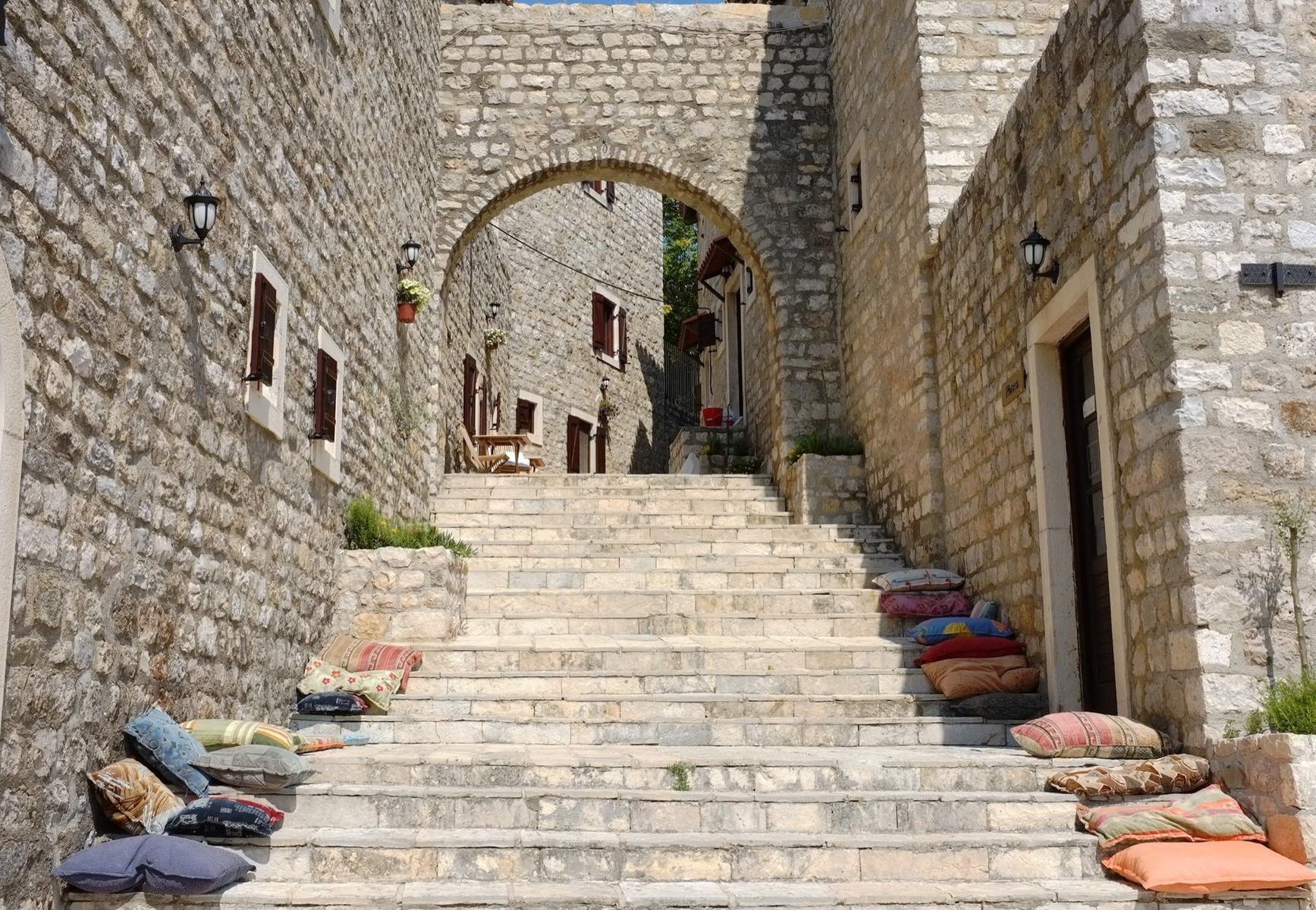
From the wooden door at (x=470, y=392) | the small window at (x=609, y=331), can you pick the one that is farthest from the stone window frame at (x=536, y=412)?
the wooden door at (x=470, y=392)

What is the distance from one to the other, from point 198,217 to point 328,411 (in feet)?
8.03

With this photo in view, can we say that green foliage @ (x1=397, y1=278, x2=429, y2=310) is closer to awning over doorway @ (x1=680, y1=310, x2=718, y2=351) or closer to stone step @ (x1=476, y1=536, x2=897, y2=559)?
stone step @ (x1=476, y1=536, x2=897, y2=559)

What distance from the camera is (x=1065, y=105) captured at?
20.2 feet

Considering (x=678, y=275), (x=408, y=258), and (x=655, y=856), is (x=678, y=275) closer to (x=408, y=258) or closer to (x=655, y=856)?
(x=408, y=258)

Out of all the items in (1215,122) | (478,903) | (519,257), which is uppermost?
(519,257)

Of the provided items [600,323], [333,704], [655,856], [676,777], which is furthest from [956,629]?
[600,323]

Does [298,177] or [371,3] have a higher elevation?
[371,3]

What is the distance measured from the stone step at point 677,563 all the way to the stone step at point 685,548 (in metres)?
0.02

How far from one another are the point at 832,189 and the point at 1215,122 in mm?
6738

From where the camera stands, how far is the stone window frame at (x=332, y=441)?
23.3 ft

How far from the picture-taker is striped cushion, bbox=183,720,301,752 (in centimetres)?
488

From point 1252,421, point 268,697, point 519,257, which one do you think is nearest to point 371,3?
point 268,697

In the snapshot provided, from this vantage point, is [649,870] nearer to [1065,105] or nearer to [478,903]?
[478,903]

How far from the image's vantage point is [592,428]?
21.1 meters
